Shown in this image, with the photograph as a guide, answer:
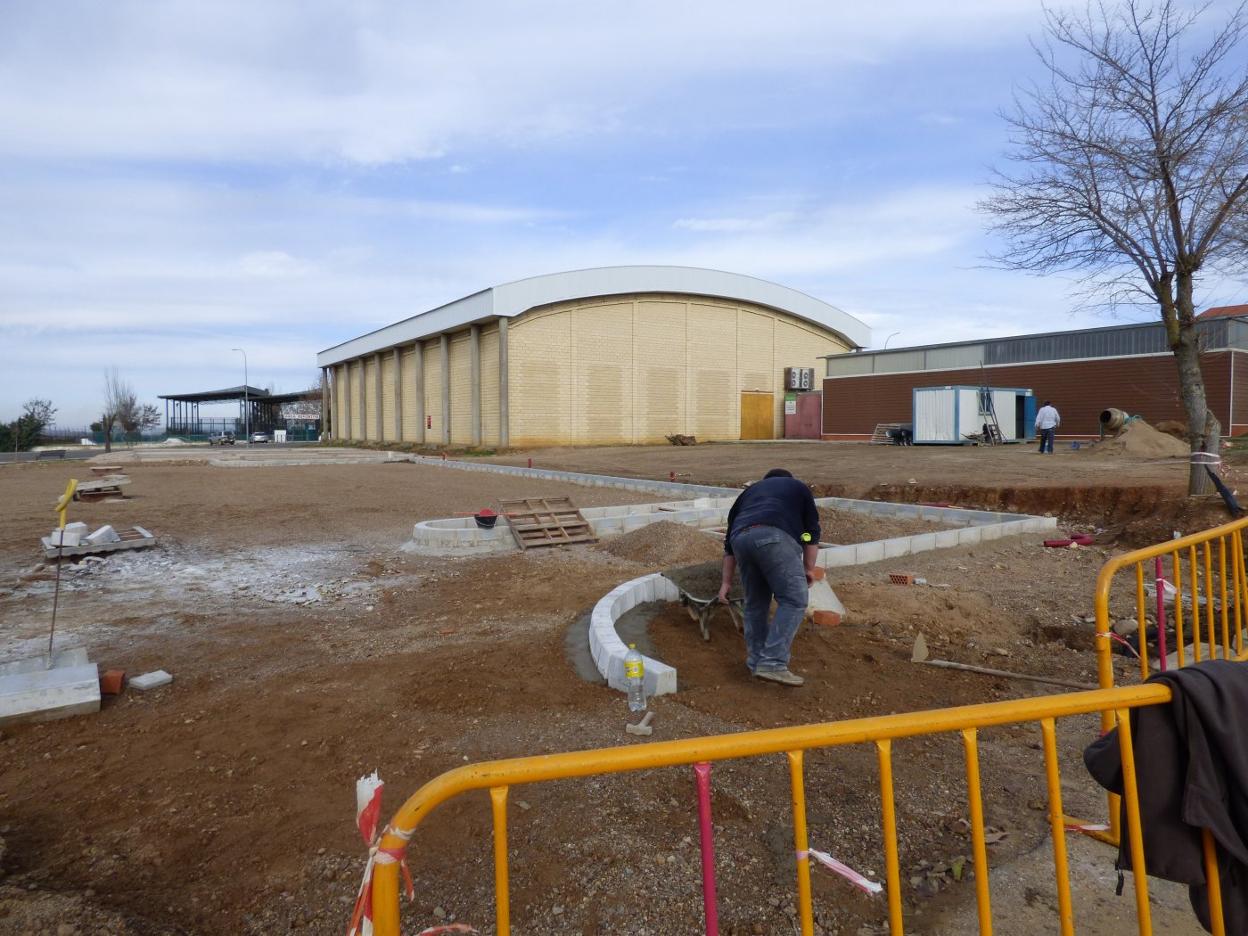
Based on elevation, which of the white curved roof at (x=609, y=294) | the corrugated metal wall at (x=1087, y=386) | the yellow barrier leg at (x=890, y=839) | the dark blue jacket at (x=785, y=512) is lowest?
the yellow barrier leg at (x=890, y=839)

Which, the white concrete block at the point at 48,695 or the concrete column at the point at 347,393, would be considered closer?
the white concrete block at the point at 48,695

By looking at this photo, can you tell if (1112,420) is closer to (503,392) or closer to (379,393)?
(503,392)

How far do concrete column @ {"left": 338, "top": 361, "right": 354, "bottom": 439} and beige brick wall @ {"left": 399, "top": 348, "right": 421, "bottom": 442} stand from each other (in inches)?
445

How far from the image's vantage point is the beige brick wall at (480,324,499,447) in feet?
119

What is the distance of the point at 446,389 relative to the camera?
4062cm

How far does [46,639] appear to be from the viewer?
6.47 m

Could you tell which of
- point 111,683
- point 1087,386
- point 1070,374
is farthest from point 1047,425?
point 111,683

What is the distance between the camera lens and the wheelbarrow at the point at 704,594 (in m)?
6.15

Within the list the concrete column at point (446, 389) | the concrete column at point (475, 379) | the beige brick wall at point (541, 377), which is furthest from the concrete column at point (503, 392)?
the concrete column at point (446, 389)

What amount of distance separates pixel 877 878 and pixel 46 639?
22.6 ft

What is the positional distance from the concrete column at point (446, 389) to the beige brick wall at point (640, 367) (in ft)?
13.7

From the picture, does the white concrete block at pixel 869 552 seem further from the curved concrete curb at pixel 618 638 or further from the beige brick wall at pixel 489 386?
the beige brick wall at pixel 489 386

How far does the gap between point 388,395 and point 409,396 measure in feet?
12.6

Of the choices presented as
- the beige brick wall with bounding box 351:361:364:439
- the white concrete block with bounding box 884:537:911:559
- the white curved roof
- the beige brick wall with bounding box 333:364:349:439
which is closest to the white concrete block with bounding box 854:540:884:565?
the white concrete block with bounding box 884:537:911:559
